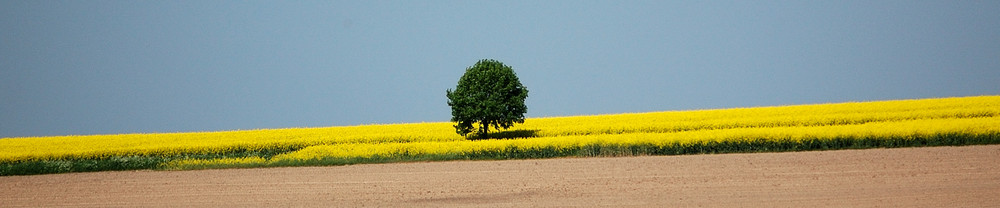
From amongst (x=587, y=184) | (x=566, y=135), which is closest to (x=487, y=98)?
(x=566, y=135)

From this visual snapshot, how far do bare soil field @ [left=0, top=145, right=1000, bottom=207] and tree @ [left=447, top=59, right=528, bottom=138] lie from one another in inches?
305

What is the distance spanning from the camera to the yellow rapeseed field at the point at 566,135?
103 feet

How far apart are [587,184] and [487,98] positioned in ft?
55.7

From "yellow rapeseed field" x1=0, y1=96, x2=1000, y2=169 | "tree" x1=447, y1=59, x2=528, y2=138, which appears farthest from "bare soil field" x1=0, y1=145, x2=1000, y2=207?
"tree" x1=447, y1=59, x2=528, y2=138

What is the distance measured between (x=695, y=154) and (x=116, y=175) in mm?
21152

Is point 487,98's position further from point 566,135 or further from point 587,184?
point 587,184

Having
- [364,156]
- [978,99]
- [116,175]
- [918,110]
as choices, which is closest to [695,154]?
[364,156]

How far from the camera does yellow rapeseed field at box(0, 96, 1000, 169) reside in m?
31.5

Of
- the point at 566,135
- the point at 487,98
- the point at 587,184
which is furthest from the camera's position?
the point at 566,135

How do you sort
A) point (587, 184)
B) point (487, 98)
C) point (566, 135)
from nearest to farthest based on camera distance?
1. point (587, 184)
2. point (487, 98)
3. point (566, 135)

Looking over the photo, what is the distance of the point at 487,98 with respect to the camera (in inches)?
1529

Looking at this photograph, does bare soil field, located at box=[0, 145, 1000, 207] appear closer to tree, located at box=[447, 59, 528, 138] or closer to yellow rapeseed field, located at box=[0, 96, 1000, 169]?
yellow rapeseed field, located at box=[0, 96, 1000, 169]

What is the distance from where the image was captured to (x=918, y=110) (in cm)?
4288

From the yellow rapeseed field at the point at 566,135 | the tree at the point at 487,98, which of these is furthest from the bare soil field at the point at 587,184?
the tree at the point at 487,98
